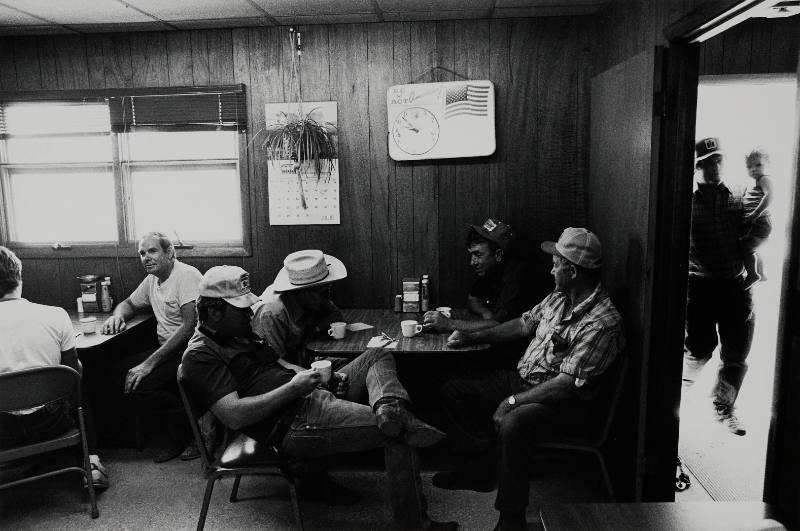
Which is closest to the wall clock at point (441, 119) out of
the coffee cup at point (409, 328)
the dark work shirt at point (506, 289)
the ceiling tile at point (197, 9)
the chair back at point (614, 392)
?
the dark work shirt at point (506, 289)

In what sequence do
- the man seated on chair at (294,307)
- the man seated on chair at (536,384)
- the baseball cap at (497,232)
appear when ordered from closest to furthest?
the man seated on chair at (536,384) < the man seated on chair at (294,307) < the baseball cap at (497,232)

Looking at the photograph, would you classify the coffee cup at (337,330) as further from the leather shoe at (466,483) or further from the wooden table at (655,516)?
the wooden table at (655,516)

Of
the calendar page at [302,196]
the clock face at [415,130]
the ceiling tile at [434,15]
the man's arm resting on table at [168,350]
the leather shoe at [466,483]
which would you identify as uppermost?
the ceiling tile at [434,15]

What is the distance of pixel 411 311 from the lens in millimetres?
4164

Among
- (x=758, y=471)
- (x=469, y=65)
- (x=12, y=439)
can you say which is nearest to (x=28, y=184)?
(x=12, y=439)

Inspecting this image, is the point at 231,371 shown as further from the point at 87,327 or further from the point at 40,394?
the point at 87,327

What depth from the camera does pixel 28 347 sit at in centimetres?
296

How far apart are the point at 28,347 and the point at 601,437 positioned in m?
2.74

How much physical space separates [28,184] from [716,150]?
191 inches

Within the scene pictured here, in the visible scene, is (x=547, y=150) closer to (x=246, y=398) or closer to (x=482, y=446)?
(x=482, y=446)

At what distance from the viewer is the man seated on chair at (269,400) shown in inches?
99.3

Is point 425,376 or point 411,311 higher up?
point 411,311

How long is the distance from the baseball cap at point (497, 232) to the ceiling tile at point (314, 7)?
1.53 meters

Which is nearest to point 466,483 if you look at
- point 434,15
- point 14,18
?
point 434,15
